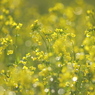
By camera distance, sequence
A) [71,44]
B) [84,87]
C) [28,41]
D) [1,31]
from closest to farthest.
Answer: [84,87] → [71,44] → [1,31] → [28,41]

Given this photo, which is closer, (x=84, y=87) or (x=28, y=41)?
(x=84, y=87)

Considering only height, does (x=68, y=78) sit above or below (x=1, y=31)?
below

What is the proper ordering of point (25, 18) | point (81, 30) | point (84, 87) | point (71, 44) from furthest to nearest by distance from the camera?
point (25, 18), point (81, 30), point (71, 44), point (84, 87)

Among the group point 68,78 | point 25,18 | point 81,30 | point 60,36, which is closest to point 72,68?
point 68,78

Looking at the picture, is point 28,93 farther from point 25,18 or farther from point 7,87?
point 25,18

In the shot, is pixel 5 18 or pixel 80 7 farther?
pixel 80 7

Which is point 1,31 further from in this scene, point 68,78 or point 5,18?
point 68,78

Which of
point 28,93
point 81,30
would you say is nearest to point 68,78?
point 28,93

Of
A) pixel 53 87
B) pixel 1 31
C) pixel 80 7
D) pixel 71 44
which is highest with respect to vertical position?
pixel 80 7

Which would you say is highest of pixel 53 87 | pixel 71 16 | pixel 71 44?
pixel 71 16

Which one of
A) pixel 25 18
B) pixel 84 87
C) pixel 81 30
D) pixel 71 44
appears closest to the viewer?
pixel 84 87
